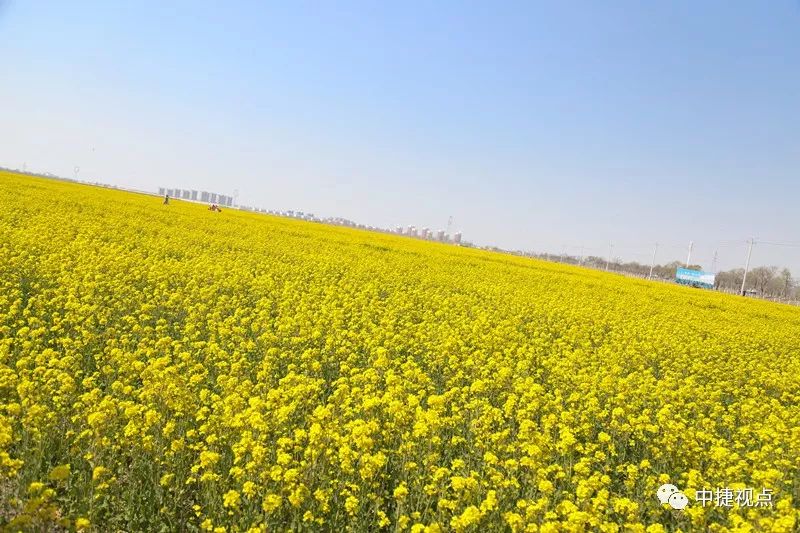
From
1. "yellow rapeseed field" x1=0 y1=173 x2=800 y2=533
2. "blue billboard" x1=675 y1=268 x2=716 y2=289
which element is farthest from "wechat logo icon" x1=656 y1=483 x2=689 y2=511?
"blue billboard" x1=675 y1=268 x2=716 y2=289

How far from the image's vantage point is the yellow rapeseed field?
13.9 ft

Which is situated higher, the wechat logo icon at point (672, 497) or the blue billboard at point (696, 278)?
the blue billboard at point (696, 278)

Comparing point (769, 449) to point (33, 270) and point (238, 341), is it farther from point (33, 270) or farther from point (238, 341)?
point (33, 270)

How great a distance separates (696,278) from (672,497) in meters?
78.9

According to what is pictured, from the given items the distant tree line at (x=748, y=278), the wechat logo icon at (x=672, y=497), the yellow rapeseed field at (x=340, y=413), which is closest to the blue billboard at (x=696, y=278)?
the distant tree line at (x=748, y=278)

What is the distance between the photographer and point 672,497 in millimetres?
4801

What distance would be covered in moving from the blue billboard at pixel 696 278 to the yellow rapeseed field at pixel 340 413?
63.8m

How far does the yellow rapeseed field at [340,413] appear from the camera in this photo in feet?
13.9

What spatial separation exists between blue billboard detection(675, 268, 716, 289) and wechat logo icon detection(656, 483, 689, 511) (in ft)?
250

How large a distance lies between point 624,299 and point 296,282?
53.1 feet

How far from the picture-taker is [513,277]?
26312mm

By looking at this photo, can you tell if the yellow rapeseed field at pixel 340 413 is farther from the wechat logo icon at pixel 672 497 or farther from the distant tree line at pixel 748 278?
the distant tree line at pixel 748 278

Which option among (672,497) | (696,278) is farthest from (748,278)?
(672,497)

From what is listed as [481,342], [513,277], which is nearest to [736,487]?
[481,342]
